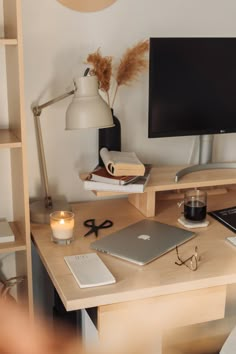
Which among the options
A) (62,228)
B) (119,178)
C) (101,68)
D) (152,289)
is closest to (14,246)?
(62,228)

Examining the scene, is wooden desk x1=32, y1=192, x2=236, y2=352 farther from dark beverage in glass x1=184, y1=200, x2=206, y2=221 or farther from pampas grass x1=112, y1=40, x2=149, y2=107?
pampas grass x1=112, y1=40, x2=149, y2=107

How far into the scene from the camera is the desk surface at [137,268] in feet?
4.69

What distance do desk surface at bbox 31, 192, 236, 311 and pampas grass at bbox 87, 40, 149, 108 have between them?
0.50 metres

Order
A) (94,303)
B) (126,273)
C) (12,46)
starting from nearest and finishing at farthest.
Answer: (94,303) < (126,273) < (12,46)

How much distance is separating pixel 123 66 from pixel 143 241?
66 centimetres

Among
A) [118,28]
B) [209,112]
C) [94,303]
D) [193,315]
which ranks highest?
[118,28]

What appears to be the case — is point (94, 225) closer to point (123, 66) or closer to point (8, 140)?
point (8, 140)

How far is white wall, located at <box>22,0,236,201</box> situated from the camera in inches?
76.4

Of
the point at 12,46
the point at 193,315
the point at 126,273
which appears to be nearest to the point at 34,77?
Result: the point at 12,46

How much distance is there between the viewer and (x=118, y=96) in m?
2.08

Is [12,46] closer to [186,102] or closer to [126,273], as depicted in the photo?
[186,102]

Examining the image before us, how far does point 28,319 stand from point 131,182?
600 millimetres

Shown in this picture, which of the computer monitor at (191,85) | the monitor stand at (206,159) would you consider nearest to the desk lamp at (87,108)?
the computer monitor at (191,85)

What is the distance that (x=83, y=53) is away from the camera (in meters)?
2.00
